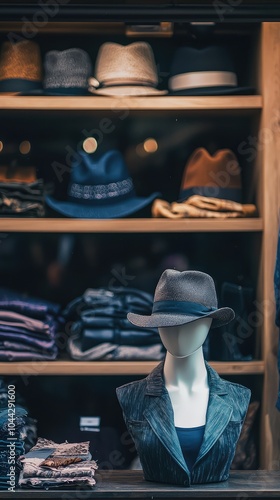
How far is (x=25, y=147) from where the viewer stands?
407cm

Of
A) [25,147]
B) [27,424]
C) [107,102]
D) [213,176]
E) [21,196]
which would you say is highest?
[107,102]

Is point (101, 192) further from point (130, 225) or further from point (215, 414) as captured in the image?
point (215, 414)

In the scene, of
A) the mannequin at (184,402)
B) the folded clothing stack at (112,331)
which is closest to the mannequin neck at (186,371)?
the mannequin at (184,402)

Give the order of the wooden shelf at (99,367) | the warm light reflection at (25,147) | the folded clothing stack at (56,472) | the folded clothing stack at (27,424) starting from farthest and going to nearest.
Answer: the warm light reflection at (25,147) → the wooden shelf at (99,367) → the folded clothing stack at (27,424) → the folded clothing stack at (56,472)

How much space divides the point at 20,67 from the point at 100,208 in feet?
2.43

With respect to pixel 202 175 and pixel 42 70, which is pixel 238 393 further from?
pixel 42 70

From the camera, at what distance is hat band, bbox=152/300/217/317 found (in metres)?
2.72

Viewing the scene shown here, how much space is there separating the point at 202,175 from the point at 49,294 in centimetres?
93

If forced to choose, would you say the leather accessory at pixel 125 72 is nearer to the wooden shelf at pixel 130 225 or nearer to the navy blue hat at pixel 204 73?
the navy blue hat at pixel 204 73

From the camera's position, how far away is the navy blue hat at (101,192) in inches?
149

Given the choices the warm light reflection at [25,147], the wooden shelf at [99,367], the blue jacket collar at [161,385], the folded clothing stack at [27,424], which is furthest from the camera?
the warm light reflection at [25,147]

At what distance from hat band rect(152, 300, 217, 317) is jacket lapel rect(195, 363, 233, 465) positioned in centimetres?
23

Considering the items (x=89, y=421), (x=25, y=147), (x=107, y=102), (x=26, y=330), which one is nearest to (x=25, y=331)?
(x=26, y=330)

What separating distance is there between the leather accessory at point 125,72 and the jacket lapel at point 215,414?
4.99 ft
